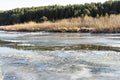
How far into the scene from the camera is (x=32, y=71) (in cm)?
1733

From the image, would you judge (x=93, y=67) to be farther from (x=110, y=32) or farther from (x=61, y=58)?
(x=110, y=32)

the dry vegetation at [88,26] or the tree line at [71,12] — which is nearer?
the dry vegetation at [88,26]

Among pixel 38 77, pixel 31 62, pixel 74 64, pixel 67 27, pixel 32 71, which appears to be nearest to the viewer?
pixel 38 77

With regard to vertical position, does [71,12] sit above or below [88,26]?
above

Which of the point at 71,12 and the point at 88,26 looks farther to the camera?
the point at 71,12

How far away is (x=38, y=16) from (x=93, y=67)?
104m

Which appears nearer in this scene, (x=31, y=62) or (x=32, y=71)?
(x=32, y=71)

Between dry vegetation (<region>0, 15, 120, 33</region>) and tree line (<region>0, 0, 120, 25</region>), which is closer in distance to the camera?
dry vegetation (<region>0, 15, 120, 33</region>)

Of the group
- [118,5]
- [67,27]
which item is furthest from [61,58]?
[118,5]

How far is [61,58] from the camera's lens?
22.2m

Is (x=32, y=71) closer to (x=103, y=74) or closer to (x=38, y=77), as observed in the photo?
(x=38, y=77)

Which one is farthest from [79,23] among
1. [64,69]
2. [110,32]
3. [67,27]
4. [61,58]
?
[64,69]

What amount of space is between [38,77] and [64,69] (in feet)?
8.51

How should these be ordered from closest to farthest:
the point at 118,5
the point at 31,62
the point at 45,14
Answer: the point at 31,62
the point at 118,5
the point at 45,14
